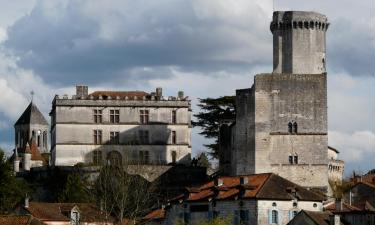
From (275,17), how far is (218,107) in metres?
13.8

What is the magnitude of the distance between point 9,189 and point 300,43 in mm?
24355

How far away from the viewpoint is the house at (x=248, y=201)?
8450 centimetres

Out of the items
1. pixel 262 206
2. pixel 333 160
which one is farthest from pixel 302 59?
pixel 262 206

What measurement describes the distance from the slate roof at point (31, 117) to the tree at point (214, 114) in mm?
55213

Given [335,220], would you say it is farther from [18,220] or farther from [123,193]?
[123,193]

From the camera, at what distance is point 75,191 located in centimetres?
10250

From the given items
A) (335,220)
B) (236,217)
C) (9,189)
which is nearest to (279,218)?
(236,217)

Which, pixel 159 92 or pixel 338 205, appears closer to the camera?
pixel 338 205

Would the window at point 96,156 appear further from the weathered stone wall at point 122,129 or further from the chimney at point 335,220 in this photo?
the chimney at point 335,220

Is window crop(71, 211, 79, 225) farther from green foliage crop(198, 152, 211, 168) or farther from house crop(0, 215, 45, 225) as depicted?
green foliage crop(198, 152, 211, 168)

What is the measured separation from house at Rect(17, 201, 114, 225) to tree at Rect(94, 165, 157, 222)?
134 cm

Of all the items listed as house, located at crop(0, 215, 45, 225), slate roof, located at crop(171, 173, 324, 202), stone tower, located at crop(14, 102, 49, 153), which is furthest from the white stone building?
stone tower, located at crop(14, 102, 49, 153)

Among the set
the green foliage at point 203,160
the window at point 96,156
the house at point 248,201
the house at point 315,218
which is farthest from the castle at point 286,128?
the window at point 96,156

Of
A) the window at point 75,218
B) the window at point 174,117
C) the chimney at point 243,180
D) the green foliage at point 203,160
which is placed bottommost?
the window at point 75,218
